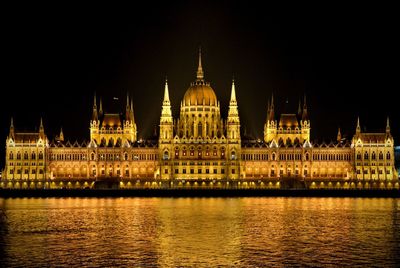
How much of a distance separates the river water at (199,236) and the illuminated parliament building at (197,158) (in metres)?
41.0

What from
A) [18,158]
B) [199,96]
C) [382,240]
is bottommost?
[382,240]

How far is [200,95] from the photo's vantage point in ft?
455

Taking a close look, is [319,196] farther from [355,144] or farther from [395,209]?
[395,209]

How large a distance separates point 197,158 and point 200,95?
12824 mm

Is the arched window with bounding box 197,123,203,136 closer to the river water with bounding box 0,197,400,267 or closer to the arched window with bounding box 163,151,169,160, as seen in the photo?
the arched window with bounding box 163,151,169,160

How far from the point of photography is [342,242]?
186 ft

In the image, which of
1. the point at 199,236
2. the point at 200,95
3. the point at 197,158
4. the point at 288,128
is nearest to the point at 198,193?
the point at 197,158

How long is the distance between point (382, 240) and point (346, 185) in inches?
2764

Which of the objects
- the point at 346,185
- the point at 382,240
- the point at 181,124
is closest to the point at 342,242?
the point at 382,240

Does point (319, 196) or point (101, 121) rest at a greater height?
point (101, 121)

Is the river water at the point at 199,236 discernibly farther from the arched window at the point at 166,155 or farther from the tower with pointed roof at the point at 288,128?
the tower with pointed roof at the point at 288,128

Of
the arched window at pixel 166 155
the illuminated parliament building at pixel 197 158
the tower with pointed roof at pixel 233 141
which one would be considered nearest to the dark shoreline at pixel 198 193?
the illuminated parliament building at pixel 197 158

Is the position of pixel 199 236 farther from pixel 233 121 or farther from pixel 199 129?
pixel 199 129

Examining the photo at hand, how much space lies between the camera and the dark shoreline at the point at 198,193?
384 ft
